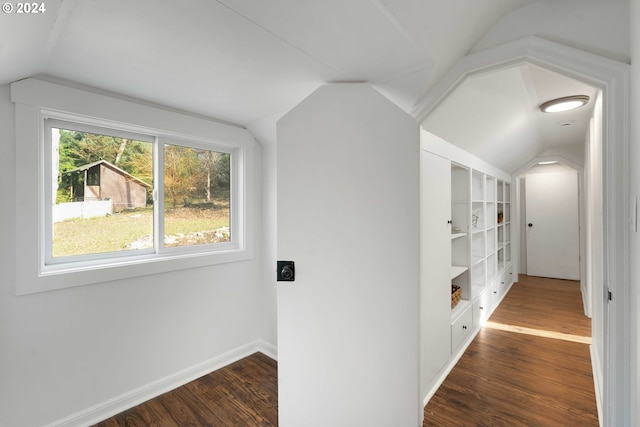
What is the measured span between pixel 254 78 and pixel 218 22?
1.61 ft

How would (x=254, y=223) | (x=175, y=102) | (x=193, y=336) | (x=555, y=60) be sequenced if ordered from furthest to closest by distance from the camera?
(x=254, y=223) → (x=193, y=336) → (x=175, y=102) → (x=555, y=60)

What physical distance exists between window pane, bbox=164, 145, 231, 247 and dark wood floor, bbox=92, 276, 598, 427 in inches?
43.2

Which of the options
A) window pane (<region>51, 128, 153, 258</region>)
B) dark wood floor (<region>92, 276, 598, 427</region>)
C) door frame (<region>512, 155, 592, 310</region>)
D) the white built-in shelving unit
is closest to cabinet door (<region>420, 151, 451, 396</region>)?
the white built-in shelving unit

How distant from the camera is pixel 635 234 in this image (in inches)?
41.1

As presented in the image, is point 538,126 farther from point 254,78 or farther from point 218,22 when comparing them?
point 218,22

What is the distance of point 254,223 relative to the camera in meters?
2.65

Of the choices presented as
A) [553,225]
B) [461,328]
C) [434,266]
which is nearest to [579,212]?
[553,225]

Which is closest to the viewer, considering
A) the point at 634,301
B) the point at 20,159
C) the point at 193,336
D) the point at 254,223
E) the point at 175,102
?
Answer: the point at 634,301

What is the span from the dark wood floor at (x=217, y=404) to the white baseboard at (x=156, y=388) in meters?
0.04

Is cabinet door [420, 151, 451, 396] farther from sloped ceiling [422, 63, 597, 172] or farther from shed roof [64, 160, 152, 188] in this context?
shed roof [64, 160, 152, 188]

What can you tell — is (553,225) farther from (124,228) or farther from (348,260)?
(124,228)

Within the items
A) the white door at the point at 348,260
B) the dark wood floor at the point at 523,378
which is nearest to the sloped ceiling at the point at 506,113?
the white door at the point at 348,260

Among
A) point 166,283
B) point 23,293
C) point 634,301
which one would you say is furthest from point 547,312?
point 23,293

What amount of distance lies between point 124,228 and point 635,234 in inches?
106
